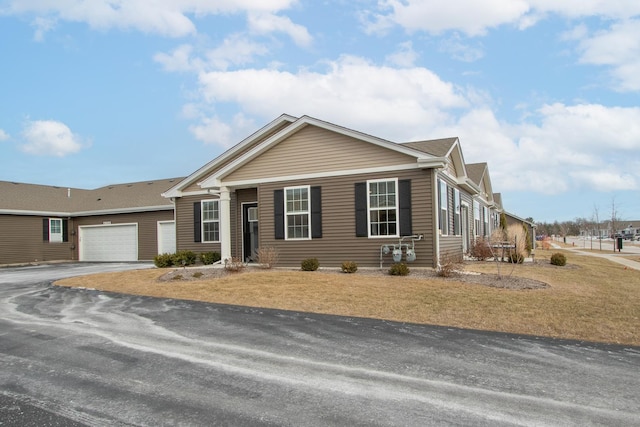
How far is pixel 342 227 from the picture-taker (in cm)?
1450

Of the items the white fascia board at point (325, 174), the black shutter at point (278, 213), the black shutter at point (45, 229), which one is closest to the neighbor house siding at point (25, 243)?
the black shutter at point (45, 229)

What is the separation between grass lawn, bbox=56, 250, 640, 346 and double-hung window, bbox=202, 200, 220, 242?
15.3ft

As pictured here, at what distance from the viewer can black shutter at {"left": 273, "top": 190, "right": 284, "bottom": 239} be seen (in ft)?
50.5

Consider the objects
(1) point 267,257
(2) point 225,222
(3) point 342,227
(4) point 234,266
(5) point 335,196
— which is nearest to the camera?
(4) point 234,266

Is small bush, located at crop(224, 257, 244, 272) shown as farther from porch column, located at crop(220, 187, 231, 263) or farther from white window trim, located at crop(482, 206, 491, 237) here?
white window trim, located at crop(482, 206, 491, 237)

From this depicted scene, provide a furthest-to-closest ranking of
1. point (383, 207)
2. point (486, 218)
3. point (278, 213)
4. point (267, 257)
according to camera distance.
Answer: point (486, 218), point (278, 213), point (267, 257), point (383, 207)

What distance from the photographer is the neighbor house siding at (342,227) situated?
13.4m

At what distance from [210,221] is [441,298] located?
37.9 ft

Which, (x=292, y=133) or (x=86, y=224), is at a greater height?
(x=292, y=133)

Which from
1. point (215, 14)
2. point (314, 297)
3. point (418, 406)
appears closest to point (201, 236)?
point (215, 14)

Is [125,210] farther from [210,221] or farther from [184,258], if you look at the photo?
[184,258]

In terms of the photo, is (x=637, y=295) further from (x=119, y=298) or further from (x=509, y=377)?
(x=119, y=298)

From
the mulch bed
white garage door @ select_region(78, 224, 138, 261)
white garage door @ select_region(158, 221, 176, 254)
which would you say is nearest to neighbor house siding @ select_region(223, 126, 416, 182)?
the mulch bed

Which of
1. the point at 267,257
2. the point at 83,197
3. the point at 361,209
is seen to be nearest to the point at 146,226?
the point at 83,197
